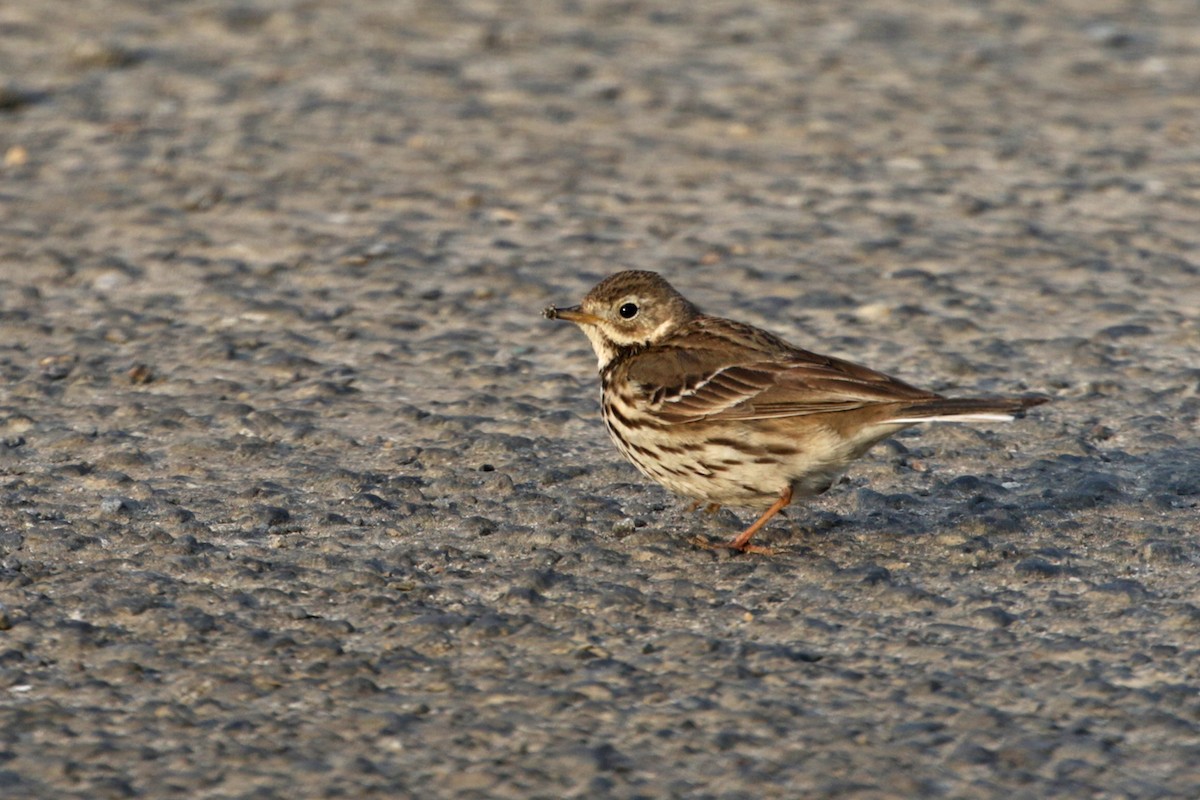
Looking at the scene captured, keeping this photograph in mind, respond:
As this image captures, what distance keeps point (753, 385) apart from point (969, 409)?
35.7 inches

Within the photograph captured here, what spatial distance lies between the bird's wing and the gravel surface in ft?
1.64

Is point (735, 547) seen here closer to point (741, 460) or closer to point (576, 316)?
point (741, 460)

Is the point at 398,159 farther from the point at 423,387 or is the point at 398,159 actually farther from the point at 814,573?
the point at 814,573

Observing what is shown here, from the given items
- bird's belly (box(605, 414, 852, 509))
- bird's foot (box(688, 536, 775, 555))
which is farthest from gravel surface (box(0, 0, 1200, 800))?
bird's belly (box(605, 414, 852, 509))

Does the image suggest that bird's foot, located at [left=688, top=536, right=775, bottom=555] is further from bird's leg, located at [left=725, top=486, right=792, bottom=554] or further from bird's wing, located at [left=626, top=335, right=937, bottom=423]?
bird's wing, located at [left=626, top=335, right=937, bottom=423]

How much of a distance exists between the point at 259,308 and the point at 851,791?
16.5 feet

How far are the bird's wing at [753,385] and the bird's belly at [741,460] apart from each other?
0.06m

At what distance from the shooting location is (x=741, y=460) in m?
6.36

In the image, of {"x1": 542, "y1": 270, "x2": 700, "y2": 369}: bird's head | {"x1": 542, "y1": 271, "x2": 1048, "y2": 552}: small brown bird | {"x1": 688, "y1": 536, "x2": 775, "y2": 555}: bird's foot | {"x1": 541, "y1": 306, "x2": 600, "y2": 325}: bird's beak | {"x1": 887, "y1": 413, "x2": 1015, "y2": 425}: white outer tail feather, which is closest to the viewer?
{"x1": 887, "y1": 413, "x2": 1015, "y2": 425}: white outer tail feather

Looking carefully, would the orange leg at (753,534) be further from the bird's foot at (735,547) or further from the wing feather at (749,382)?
the wing feather at (749,382)

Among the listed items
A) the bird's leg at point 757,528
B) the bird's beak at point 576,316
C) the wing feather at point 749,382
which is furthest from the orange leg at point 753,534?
the bird's beak at point 576,316

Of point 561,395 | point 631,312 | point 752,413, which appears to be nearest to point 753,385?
point 752,413

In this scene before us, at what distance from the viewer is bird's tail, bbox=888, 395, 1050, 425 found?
586cm

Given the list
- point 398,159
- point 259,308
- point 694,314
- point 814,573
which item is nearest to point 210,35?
point 398,159
